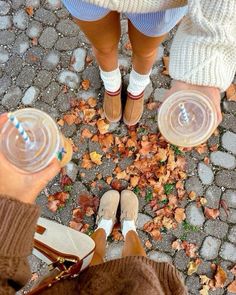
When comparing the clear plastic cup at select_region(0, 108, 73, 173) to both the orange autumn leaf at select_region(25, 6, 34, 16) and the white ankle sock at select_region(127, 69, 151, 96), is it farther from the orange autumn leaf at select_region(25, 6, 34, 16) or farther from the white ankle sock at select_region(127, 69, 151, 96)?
the orange autumn leaf at select_region(25, 6, 34, 16)

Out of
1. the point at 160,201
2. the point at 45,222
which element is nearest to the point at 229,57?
the point at 45,222

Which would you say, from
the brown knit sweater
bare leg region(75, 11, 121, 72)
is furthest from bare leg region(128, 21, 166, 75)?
the brown knit sweater

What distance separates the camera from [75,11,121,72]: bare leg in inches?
95.3

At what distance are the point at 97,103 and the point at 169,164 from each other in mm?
782

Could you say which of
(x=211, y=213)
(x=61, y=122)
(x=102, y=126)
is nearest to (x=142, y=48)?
(x=102, y=126)

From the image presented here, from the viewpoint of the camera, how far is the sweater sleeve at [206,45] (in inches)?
70.9

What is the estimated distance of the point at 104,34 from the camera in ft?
8.38

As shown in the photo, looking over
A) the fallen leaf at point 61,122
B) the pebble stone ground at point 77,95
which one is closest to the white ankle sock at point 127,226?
the pebble stone ground at point 77,95

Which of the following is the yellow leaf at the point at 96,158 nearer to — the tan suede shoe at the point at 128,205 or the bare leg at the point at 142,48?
the tan suede shoe at the point at 128,205

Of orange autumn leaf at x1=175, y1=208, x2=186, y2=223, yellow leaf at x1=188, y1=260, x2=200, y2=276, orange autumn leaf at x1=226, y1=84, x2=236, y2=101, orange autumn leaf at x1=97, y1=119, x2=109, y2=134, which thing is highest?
orange autumn leaf at x1=226, y1=84, x2=236, y2=101

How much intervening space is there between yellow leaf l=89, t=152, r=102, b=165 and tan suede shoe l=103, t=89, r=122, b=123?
300 millimetres

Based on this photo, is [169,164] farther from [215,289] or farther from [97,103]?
[215,289]

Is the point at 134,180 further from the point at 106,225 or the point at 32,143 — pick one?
the point at 32,143

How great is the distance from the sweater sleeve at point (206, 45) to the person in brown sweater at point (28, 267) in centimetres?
71
